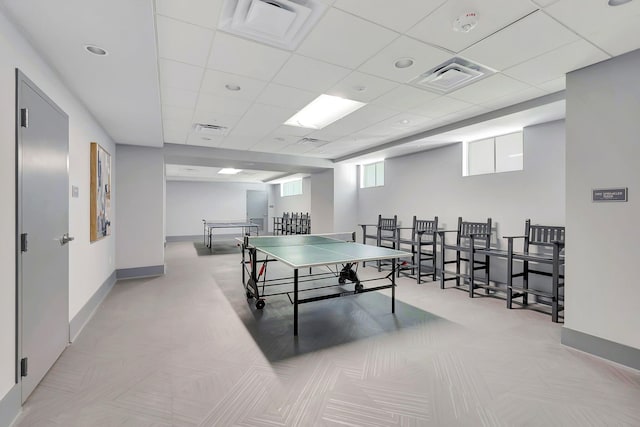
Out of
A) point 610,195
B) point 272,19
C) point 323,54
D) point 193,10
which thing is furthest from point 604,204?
point 193,10

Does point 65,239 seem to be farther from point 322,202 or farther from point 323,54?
point 322,202

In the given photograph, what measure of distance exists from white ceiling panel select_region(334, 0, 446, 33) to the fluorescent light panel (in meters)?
1.71

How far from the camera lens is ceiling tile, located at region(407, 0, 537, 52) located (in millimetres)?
1931

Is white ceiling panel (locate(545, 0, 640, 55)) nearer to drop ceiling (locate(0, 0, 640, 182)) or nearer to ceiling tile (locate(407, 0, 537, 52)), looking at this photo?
drop ceiling (locate(0, 0, 640, 182))

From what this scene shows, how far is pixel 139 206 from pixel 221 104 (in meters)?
3.02

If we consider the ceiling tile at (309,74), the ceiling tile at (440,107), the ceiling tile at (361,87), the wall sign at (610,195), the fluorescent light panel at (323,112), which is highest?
the fluorescent light panel at (323,112)

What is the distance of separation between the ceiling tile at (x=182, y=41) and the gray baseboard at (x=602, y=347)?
4180 mm

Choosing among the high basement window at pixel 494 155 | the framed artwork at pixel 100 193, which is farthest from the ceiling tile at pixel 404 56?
the framed artwork at pixel 100 193

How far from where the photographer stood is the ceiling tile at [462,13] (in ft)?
6.33

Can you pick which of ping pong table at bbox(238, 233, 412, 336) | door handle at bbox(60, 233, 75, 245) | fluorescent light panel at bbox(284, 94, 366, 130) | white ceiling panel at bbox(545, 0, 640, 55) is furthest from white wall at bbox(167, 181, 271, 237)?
white ceiling panel at bbox(545, 0, 640, 55)

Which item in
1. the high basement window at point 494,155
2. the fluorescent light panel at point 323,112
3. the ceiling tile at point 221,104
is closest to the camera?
the ceiling tile at point 221,104

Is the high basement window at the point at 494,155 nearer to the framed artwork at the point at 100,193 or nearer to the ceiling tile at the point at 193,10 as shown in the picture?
the ceiling tile at the point at 193,10

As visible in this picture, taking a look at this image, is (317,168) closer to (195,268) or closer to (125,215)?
(195,268)

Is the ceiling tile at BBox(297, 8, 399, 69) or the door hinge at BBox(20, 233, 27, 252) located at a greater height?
the ceiling tile at BBox(297, 8, 399, 69)
